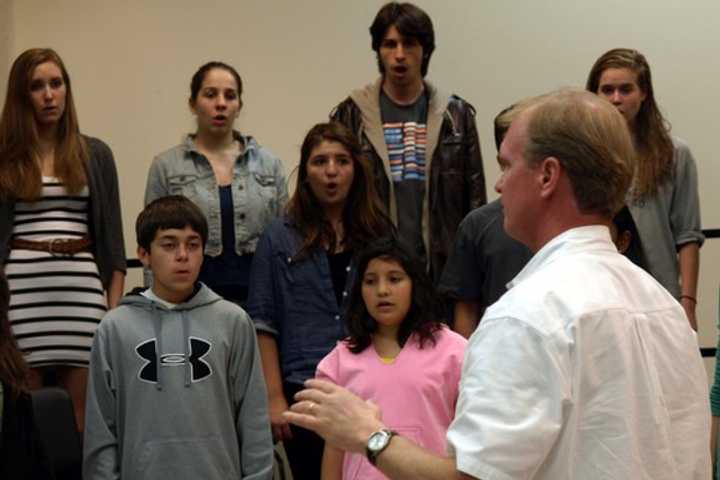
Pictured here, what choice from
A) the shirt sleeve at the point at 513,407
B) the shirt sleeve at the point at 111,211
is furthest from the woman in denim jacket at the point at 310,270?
the shirt sleeve at the point at 513,407

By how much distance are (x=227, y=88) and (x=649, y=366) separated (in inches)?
105

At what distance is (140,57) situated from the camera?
17.0 feet

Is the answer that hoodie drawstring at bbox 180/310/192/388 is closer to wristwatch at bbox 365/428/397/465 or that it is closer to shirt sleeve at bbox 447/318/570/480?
wristwatch at bbox 365/428/397/465

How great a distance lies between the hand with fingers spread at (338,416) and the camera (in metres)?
1.76

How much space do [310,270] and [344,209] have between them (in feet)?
0.86

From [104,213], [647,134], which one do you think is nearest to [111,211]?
[104,213]

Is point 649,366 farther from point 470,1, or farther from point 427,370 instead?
point 470,1

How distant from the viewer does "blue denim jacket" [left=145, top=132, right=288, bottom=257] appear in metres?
3.99

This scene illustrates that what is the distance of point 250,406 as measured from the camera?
11.3 ft

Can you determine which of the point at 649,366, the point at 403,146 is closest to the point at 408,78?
the point at 403,146

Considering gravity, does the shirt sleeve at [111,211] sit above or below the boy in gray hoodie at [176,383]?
above

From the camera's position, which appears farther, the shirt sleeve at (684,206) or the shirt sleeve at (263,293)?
the shirt sleeve at (684,206)

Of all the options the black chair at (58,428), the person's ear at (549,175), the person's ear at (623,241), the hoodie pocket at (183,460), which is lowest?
the hoodie pocket at (183,460)

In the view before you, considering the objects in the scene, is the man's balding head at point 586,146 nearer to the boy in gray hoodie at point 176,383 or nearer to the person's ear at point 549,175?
the person's ear at point 549,175
